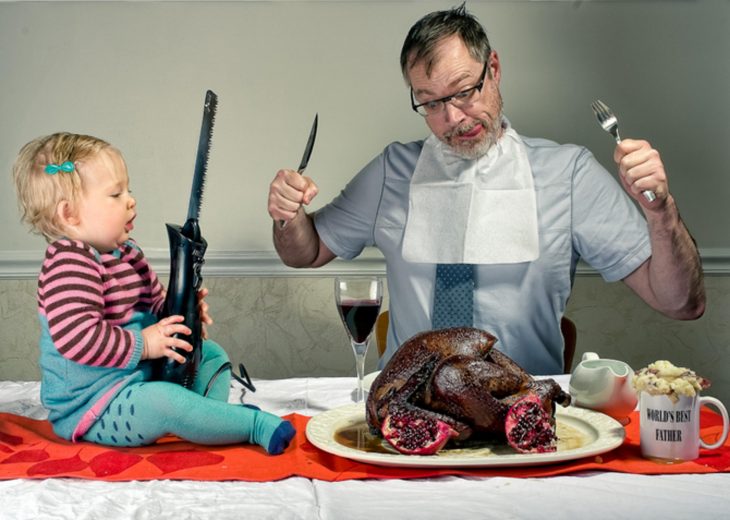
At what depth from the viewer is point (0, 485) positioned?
949 millimetres

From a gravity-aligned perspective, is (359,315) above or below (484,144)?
below

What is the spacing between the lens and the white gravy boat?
3.88 ft

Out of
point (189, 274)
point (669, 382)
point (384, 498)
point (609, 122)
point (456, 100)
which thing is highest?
point (456, 100)

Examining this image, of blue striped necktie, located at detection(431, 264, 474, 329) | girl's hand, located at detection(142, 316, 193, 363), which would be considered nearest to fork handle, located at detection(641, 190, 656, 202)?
blue striped necktie, located at detection(431, 264, 474, 329)

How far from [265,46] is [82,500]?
198 cm

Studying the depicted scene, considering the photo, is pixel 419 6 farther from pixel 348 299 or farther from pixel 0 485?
pixel 0 485

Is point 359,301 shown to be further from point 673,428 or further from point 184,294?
point 673,428

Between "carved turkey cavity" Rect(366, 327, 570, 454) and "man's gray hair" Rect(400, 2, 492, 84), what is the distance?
917 mm

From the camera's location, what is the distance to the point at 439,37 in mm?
1778

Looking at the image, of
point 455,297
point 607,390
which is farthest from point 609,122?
point 455,297

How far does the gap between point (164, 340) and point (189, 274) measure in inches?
3.9

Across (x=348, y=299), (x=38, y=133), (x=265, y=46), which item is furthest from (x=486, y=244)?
(x=38, y=133)

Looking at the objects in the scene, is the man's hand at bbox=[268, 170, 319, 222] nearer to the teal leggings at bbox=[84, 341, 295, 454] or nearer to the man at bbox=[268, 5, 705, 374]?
the man at bbox=[268, 5, 705, 374]

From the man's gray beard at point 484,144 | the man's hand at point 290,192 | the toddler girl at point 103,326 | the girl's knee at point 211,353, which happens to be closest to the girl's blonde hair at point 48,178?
the toddler girl at point 103,326
